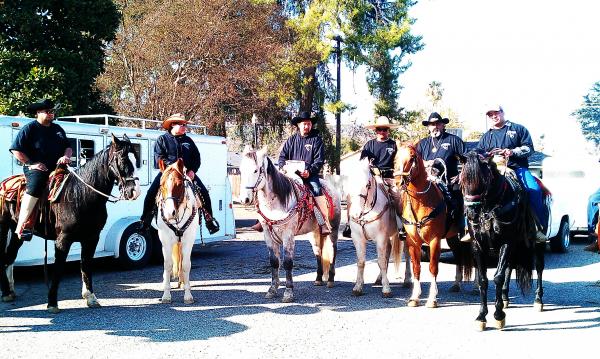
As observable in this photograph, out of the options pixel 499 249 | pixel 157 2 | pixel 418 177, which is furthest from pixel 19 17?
pixel 499 249

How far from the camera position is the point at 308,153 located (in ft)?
28.9

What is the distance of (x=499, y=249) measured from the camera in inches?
269

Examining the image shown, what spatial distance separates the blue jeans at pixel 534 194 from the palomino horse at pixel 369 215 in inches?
77.8

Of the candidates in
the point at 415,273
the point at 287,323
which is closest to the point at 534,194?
the point at 415,273

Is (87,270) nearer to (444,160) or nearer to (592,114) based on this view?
(444,160)

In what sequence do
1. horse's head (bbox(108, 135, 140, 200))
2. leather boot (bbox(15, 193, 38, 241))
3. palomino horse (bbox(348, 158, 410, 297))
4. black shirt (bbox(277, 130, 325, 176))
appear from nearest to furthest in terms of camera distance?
horse's head (bbox(108, 135, 140, 200)) → leather boot (bbox(15, 193, 38, 241)) → palomino horse (bbox(348, 158, 410, 297)) → black shirt (bbox(277, 130, 325, 176))

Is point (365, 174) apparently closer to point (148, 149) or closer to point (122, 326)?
point (122, 326)

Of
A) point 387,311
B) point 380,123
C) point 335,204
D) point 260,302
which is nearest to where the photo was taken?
point 387,311

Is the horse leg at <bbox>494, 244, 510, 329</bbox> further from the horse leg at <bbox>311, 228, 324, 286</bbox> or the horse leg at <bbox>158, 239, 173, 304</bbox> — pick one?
the horse leg at <bbox>158, 239, 173, 304</bbox>

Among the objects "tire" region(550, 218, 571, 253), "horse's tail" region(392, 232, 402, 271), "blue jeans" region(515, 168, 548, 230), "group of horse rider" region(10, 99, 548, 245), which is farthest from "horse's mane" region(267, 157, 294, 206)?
"tire" region(550, 218, 571, 253)

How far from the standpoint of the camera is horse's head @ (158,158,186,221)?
7.39m

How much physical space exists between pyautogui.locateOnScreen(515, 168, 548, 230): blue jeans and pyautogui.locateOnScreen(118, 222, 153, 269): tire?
24.9 ft

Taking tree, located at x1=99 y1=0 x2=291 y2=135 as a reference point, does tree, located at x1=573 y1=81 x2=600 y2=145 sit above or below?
above

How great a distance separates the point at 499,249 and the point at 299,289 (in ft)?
11.6
